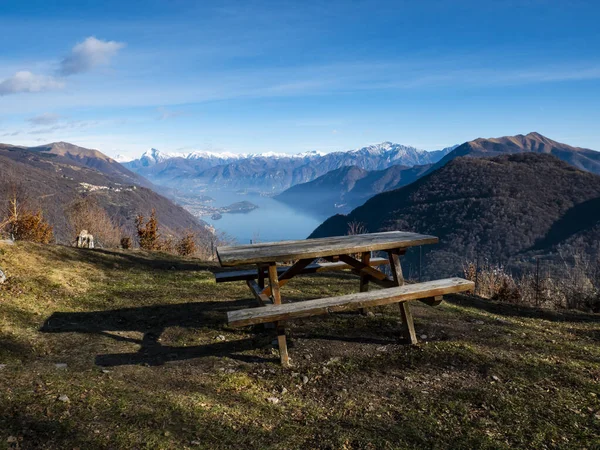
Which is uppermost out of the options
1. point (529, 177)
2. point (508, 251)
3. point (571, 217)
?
point (529, 177)

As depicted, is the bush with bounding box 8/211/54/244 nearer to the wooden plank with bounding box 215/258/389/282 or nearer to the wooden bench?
the wooden plank with bounding box 215/258/389/282

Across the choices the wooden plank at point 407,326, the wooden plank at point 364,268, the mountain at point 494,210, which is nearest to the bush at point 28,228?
the wooden plank at point 364,268

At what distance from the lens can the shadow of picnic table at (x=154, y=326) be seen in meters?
4.81

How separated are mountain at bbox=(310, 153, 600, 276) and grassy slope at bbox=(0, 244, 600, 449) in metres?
67.7

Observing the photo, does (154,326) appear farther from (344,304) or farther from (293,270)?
(344,304)

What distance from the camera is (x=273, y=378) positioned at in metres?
4.30

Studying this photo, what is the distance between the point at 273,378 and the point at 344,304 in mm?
1141

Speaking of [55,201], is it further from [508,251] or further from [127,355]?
[127,355]

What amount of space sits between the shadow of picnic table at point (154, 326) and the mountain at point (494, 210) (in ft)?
222

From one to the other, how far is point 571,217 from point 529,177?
1746 cm

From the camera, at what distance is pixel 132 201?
159 meters

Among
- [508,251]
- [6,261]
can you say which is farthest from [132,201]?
[6,261]

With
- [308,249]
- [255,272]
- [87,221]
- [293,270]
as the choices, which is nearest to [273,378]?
[308,249]

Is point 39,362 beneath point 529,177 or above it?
beneath
